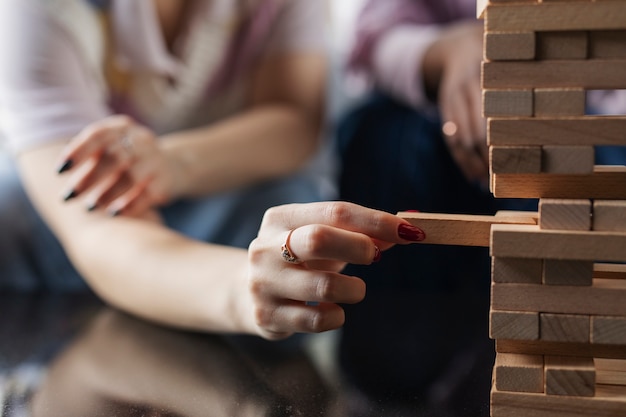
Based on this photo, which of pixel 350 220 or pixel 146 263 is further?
pixel 146 263

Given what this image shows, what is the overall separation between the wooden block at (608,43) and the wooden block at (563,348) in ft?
0.96

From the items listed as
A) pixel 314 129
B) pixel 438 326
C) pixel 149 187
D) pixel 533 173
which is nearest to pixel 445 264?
pixel 438 326

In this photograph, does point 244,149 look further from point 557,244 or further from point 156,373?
point 557,244

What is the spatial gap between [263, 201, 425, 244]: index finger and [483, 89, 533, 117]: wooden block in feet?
0.49

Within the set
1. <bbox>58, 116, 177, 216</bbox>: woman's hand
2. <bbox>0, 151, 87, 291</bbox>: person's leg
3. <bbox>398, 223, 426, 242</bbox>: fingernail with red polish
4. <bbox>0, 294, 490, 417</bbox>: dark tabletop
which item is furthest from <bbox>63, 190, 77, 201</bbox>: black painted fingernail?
<bbox>398, 223, 426, 242</bbox>: fingernail with red polish

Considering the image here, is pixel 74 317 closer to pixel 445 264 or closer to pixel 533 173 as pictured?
pixel 445 264

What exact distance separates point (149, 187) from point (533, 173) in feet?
2.58

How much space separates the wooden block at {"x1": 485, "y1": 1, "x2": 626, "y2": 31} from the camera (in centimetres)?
78

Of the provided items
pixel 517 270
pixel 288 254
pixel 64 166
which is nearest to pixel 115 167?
pixel 64 166

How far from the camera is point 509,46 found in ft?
2.63

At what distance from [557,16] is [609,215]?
20 cm

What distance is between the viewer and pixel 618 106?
1.66m

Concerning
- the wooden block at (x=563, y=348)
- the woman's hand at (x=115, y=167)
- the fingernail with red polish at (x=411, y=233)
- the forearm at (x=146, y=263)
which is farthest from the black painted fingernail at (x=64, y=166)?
the wooden block at (x=563, y=348)

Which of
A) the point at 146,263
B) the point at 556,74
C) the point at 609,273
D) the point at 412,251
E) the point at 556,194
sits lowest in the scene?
the point at 412,251
